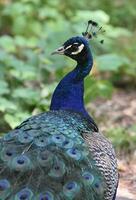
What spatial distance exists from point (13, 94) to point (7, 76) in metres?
0.46

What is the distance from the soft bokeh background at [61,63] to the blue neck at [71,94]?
1.23 m

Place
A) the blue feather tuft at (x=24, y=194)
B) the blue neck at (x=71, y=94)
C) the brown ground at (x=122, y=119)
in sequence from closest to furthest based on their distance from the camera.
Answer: the blue feather tuft at (x=24, y=194), the blue neck at (x=71, y=94), the brown ground at (x=122, y=119)

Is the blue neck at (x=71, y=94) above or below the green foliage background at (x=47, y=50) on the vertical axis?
below

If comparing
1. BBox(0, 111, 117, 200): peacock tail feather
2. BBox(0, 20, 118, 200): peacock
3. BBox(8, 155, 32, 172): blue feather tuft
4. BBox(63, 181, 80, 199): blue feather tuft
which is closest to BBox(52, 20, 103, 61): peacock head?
BBox(0, 20, 118, 200): peacock

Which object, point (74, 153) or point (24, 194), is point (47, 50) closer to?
point (74, 153)

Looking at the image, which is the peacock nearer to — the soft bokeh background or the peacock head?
the peacock head

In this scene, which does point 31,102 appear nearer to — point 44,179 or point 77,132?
point 77,132

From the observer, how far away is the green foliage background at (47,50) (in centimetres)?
600

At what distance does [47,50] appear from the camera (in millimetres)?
6594

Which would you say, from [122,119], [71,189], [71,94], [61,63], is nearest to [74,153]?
[71,189]

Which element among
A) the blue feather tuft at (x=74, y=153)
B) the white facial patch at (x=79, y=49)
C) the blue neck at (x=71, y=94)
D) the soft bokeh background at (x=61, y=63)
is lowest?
the blue feather tuft at (x=74, y=153)

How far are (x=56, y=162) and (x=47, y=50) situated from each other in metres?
3.21

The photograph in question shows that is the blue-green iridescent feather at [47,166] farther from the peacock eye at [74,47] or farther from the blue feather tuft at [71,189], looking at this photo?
the peacock eye at [74,47]

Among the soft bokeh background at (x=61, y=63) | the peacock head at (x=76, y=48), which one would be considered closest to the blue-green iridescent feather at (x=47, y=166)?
the peacock head at (x=76, y=48)
